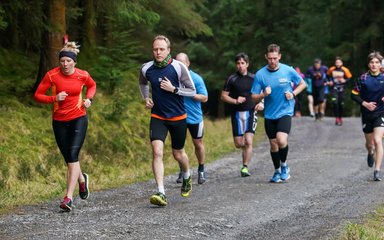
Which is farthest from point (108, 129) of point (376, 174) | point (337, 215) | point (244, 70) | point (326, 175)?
point (337, 215)

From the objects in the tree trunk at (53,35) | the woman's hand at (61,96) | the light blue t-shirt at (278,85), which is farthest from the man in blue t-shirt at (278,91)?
the tree trunk at (53,35)

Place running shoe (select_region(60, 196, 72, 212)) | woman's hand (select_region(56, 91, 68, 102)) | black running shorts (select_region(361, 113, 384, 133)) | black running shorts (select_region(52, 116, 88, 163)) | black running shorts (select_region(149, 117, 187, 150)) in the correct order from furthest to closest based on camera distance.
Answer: black running shorts (select_region(361, 113, 384, 133)) → black running shorts (select_region(149, 117, 187, 150)) → black running shorts (select_region(52, 116, 88, 163)) → woman's hand (select_region(56, 91, 68, 102)) → running shoe (select_region(60, 196, 72, 212))

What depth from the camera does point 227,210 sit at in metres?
8.92

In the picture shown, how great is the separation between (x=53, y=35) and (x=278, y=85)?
5.52 meters

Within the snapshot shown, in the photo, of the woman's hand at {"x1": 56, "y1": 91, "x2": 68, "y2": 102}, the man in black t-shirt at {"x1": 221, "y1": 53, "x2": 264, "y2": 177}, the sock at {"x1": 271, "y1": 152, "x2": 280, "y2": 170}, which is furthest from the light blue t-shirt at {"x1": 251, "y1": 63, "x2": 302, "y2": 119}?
the woman's hand at {"x1": 56, "y1": 91, "x2": 68, "y2": 102}

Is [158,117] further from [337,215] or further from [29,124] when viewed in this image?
[29,124]

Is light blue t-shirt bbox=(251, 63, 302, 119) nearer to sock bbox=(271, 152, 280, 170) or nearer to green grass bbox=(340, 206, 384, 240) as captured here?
sock bbox=(271, 152, 280, 170)

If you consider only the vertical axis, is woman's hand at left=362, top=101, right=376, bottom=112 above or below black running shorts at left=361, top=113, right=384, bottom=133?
above

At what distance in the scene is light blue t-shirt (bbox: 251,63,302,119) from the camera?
11695 mm

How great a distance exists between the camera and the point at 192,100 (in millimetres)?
11914

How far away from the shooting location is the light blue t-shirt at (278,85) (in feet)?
38.4

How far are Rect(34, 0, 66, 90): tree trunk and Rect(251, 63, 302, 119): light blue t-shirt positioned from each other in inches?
190

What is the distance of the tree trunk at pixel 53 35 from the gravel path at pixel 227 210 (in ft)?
13.0

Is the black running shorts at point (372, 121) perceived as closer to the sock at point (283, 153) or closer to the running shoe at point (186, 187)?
the sock at point (283, 153)
